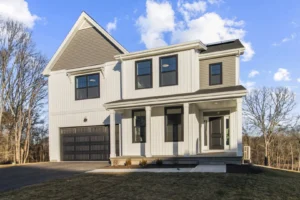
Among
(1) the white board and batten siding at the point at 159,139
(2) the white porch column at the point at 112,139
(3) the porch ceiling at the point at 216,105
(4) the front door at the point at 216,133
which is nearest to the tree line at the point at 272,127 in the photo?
(4) the front door at the point at 216,133

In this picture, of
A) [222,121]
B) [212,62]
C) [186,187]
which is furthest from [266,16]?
[186,187]

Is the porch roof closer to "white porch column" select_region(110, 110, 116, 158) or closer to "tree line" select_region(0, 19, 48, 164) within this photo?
"white porch column" select_region(110, 110, 116, 158)

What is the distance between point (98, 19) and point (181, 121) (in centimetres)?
940

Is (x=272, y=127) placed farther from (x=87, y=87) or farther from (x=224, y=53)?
(x=87, y=87)

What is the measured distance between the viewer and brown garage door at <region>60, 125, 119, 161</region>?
49.6 feet

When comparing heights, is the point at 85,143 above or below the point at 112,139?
below

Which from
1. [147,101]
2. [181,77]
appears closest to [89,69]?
[147,101]

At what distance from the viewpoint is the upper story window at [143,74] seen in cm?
1321

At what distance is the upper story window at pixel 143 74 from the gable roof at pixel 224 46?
9.83 ft

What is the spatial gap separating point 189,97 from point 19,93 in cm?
1741

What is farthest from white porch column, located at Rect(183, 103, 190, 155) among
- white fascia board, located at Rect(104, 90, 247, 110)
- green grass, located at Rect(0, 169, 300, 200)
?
green grass, located at Rect(0, 169, 300, 200)

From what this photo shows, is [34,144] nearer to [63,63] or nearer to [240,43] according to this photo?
[63,63]

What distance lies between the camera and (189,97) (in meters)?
11.3

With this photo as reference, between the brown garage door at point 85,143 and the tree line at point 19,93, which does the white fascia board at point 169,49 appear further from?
the tree line at point 19,93
